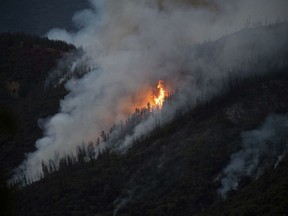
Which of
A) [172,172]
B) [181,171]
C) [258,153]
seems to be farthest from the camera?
[172,172]

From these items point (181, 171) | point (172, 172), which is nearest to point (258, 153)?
point (181, 171)

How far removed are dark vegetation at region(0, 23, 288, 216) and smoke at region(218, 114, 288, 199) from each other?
6.07ft

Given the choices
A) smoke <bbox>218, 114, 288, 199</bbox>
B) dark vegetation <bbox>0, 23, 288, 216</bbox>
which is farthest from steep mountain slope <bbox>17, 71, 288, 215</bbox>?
smoke <bbox>218, 114, 288, 199</bbox>

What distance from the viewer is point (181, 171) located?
464 feet

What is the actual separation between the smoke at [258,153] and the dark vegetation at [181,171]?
1.85 metres

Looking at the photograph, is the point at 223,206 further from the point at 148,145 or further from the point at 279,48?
the point at 279,48

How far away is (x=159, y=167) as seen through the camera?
484 feet

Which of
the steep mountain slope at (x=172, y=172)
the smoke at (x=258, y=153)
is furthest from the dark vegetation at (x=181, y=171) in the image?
the smoke at (x=258, y=153)

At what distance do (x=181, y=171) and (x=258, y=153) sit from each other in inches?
696

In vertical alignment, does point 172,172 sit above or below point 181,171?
above

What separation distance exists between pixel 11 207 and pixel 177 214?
105 meters

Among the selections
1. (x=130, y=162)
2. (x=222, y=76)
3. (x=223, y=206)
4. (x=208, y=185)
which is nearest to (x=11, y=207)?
(x=223, y=206)

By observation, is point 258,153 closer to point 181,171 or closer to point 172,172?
point 181,171

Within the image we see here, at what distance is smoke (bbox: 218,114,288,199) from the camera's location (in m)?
133
